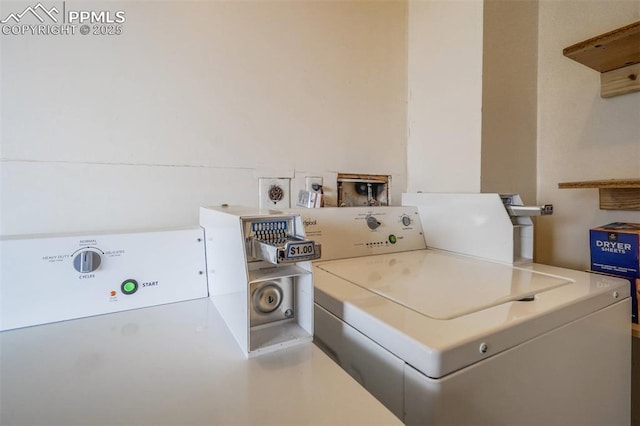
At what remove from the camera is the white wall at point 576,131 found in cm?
112

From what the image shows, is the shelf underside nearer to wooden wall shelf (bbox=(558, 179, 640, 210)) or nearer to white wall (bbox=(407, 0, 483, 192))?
white wall (bbox=(407, 0, 483, 192))

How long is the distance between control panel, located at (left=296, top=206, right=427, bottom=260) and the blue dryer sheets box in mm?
526

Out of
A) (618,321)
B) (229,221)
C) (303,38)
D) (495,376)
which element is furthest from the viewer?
(303,38)

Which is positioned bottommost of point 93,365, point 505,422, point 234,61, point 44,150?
point 505,422

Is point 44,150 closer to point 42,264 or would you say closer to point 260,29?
point 42,264

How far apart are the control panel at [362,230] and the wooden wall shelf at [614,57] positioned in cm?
73

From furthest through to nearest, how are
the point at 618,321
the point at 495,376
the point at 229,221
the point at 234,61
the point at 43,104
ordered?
1. the point at 234,61
2. the point at 43,104
3. the point at 618,321
4. the point at 229,221
5. the point at 495,376

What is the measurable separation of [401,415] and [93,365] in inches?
20.3

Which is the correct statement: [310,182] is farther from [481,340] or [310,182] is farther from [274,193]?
[481,340]

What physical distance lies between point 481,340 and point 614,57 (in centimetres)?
115

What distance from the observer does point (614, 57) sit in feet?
3.39

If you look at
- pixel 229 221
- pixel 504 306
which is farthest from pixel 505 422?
pixel 229 221

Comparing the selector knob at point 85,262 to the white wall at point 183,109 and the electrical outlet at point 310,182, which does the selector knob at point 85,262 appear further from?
the electrical outlet at point 310,182

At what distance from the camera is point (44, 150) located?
35.0 inches
